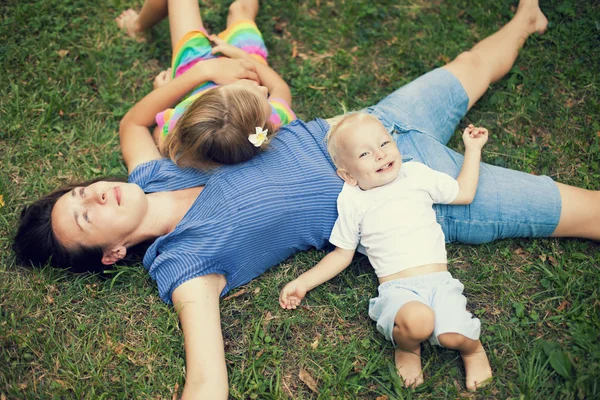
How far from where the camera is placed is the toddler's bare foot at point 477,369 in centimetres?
315

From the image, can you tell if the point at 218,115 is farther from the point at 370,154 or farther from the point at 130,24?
the point at 130,24

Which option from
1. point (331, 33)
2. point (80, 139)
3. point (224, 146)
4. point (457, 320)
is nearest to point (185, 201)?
point (224, 146)

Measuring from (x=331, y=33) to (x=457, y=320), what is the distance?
2.95 meters

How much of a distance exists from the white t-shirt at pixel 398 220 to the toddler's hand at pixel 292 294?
0.36 meters

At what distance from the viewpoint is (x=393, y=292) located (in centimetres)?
320

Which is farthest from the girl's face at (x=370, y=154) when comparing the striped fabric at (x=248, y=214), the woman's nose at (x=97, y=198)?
the woman's nose at (x=97, y=198)

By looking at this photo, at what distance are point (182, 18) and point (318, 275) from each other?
2.42 m

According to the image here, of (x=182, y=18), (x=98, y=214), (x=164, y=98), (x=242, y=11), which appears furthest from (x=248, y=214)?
(x=242, y=11)

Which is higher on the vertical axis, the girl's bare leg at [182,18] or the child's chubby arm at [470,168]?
the girl's bare leg at [182,18]

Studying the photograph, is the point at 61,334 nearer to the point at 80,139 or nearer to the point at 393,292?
the point at 80,139

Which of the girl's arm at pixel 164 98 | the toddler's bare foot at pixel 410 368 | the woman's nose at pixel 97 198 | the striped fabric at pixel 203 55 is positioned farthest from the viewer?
the girl's arm at pixel 164 98

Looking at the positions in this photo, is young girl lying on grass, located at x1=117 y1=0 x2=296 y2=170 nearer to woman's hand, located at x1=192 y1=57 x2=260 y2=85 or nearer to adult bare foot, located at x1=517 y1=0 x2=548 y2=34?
woman's hand, located at x1=192 y1=57 x2=260 y2=85

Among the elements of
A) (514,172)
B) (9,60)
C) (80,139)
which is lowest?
(514,172)

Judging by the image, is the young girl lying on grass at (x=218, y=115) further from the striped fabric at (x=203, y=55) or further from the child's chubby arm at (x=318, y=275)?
the child's chubby arm at (x=318, y=275)
